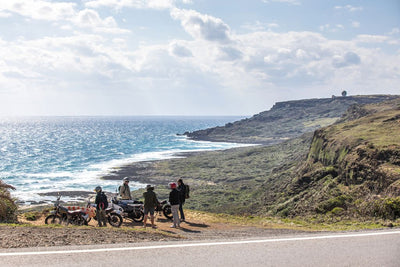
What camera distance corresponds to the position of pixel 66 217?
1578cm

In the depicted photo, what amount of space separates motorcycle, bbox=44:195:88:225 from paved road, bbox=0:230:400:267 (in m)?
6.07

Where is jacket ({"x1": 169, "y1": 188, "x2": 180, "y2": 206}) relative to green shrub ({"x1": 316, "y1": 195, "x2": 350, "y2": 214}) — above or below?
above

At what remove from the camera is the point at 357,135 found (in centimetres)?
3250

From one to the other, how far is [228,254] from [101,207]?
23.7ft

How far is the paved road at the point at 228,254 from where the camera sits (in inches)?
339

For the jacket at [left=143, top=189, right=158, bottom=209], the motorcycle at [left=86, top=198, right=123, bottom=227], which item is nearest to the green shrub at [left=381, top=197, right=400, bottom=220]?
the jacket at [left=143, top=189, right=158, bottom=209]

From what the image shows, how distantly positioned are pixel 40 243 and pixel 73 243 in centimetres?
85

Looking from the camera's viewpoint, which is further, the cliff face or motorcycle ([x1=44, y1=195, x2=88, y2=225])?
the cliff face

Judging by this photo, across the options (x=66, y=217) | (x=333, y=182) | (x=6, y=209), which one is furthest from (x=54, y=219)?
(x=333, y=182)

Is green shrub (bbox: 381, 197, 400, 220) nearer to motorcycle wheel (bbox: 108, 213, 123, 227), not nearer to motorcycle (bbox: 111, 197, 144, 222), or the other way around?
motorcycle (bbox: 111, 197, 144, 222)

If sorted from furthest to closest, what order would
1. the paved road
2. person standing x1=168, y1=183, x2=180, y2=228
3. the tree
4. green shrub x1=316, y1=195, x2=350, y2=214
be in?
green shrub x1=316, y1=195, x2=350, y2=214 < person standing x1=168, y1=183, x2=180, y2=228 < the tree < the paved road

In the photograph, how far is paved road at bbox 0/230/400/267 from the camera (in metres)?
8.61

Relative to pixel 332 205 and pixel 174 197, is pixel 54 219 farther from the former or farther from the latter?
→ pixel 332 205

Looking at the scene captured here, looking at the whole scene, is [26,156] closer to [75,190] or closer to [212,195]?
[75,190]
